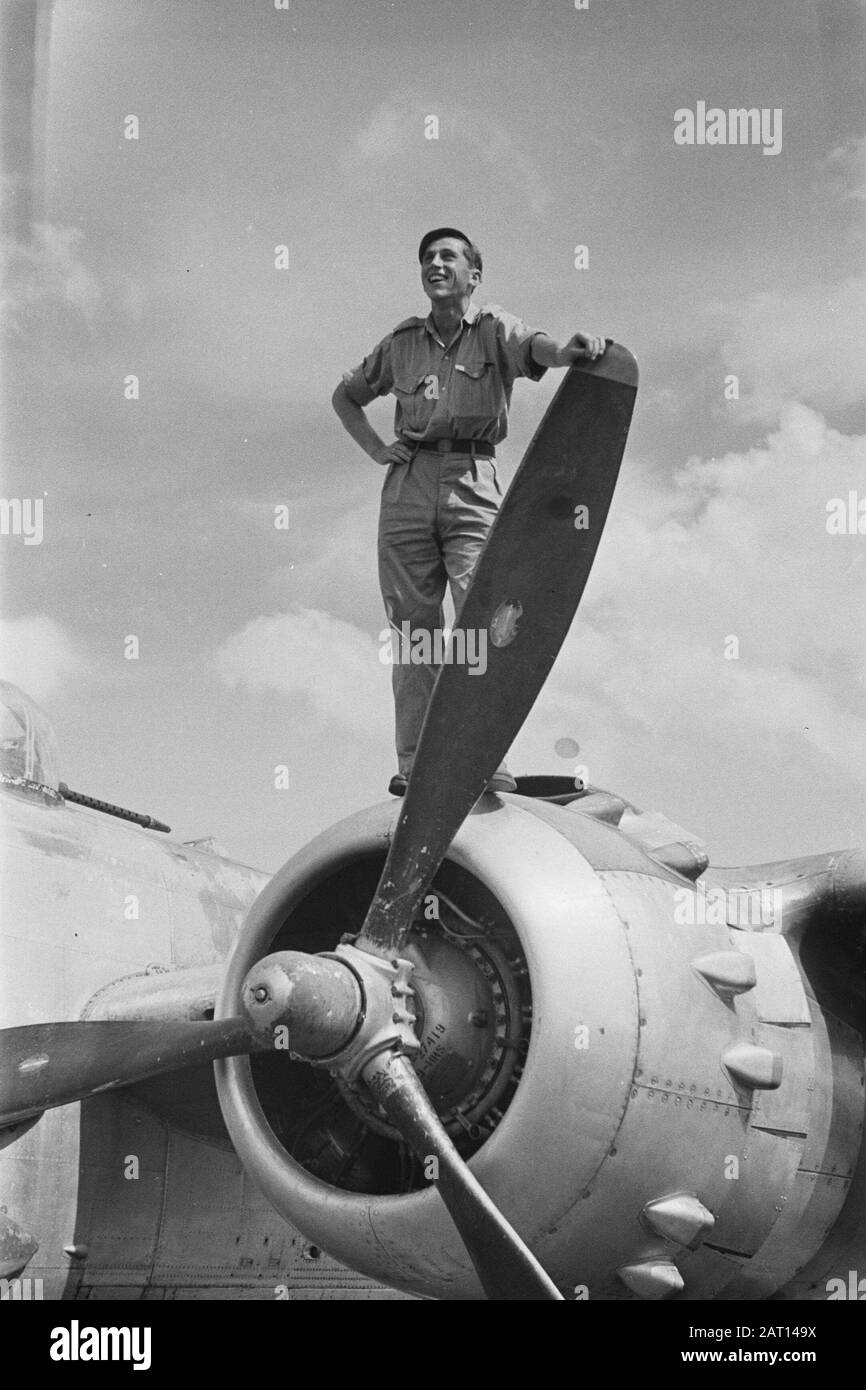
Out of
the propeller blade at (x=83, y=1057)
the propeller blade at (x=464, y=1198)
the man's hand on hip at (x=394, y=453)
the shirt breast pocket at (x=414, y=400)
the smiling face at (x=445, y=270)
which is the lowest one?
the propeller blade at (x=464, y=1198)

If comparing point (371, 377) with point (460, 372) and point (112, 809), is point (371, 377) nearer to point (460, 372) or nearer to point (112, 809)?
point (460, 372)

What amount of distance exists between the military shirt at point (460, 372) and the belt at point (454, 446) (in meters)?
0.02

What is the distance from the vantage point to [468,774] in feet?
16.8

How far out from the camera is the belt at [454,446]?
215 inches

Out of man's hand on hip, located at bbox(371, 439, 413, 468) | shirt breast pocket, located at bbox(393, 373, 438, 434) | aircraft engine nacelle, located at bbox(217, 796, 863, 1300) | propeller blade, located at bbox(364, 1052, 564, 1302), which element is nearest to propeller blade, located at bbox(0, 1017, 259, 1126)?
aircraft engine nacelle, located at bbox(217, 796, 863, 1300)

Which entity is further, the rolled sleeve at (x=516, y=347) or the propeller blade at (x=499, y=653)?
the rolled sleeve at (x=516, y=347)

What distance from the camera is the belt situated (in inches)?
215

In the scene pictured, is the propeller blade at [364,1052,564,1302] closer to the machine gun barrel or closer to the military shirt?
the military shirt

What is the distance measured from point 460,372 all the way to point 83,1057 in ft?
8.90

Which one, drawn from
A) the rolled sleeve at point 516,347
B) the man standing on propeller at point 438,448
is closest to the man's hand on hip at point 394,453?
the man standing on propeller at point 438,448

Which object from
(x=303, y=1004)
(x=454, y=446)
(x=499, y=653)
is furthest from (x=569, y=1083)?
(x=454, y=446)

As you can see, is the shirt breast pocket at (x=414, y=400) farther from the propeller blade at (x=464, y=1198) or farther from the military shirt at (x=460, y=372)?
the propeller blade at (x=464, y=1198)

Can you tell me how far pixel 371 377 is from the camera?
566 cm
